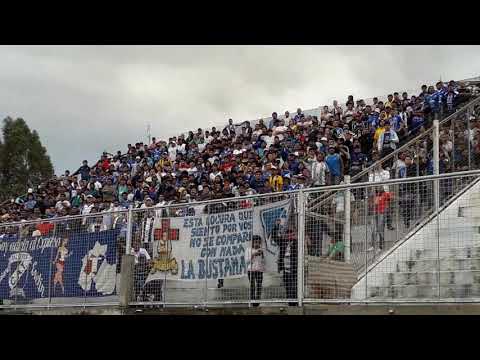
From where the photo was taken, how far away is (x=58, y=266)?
47.4 ft

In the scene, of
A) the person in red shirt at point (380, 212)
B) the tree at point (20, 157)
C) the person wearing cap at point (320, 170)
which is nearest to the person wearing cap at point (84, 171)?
the person wearing cap at point (320, 170)

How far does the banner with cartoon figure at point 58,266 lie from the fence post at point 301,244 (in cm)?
368

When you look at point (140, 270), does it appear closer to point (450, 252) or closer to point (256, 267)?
point (256, 267)

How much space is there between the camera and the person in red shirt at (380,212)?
428 inches

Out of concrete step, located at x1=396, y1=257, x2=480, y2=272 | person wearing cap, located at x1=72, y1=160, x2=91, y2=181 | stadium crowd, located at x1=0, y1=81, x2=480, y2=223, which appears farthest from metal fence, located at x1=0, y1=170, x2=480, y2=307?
person wearing cap, located at x1=72, y1=160, x2=91, y2=181

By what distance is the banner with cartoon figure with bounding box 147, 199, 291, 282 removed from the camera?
38.8ft

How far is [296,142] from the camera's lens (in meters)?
22.2

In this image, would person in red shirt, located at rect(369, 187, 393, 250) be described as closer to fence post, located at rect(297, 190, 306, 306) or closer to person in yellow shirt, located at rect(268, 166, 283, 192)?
fence post, located at rect(297, 190, 306, 306)

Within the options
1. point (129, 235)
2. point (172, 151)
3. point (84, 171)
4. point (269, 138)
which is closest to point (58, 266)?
point (129, 235)

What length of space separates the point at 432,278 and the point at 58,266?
23.4 feet

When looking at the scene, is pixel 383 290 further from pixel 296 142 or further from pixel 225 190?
pixel 296 142

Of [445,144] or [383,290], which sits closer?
[383,290]
